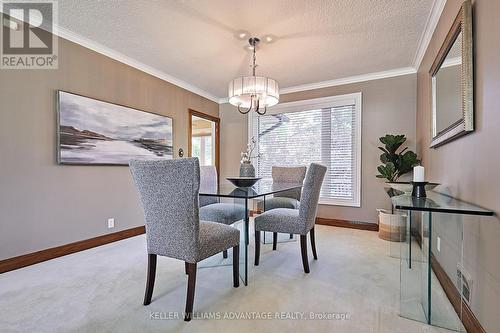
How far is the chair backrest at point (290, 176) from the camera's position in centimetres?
355

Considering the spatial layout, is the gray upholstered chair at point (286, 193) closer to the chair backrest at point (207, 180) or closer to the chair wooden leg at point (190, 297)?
the chair backrest at point (207, 180)

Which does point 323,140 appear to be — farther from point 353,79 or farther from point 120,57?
point 120,57

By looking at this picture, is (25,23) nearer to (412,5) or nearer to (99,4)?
(99,4)

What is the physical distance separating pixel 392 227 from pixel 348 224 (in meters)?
0.85

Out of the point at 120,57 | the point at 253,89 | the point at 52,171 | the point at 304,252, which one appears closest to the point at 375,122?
the point at 253,89

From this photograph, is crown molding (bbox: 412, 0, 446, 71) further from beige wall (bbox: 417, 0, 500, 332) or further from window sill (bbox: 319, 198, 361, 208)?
window sill (bbox: 319, 198, 361, 208)

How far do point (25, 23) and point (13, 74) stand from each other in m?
0.53

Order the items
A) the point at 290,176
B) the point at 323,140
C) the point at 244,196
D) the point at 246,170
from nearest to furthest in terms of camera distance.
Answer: the point at 244,196, the point at 246,170, the point at 290,176, the point at 323,140

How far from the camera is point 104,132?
3.09m

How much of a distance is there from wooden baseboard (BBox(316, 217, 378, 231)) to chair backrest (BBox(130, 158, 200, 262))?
3.10 metres

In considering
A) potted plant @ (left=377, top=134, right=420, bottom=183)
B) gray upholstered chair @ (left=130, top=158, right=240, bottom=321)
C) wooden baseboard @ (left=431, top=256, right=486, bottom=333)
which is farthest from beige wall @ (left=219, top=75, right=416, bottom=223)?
gray upholstered chair @ (left=130, top=158, right=240, bottom=321)

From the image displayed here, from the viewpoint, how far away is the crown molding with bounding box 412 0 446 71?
7.30 feet

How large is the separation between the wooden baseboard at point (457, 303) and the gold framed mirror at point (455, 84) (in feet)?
3.53

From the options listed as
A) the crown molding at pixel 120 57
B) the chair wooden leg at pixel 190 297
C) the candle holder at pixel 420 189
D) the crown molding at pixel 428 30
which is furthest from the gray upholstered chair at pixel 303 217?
the crown molding at pixel 120 57
